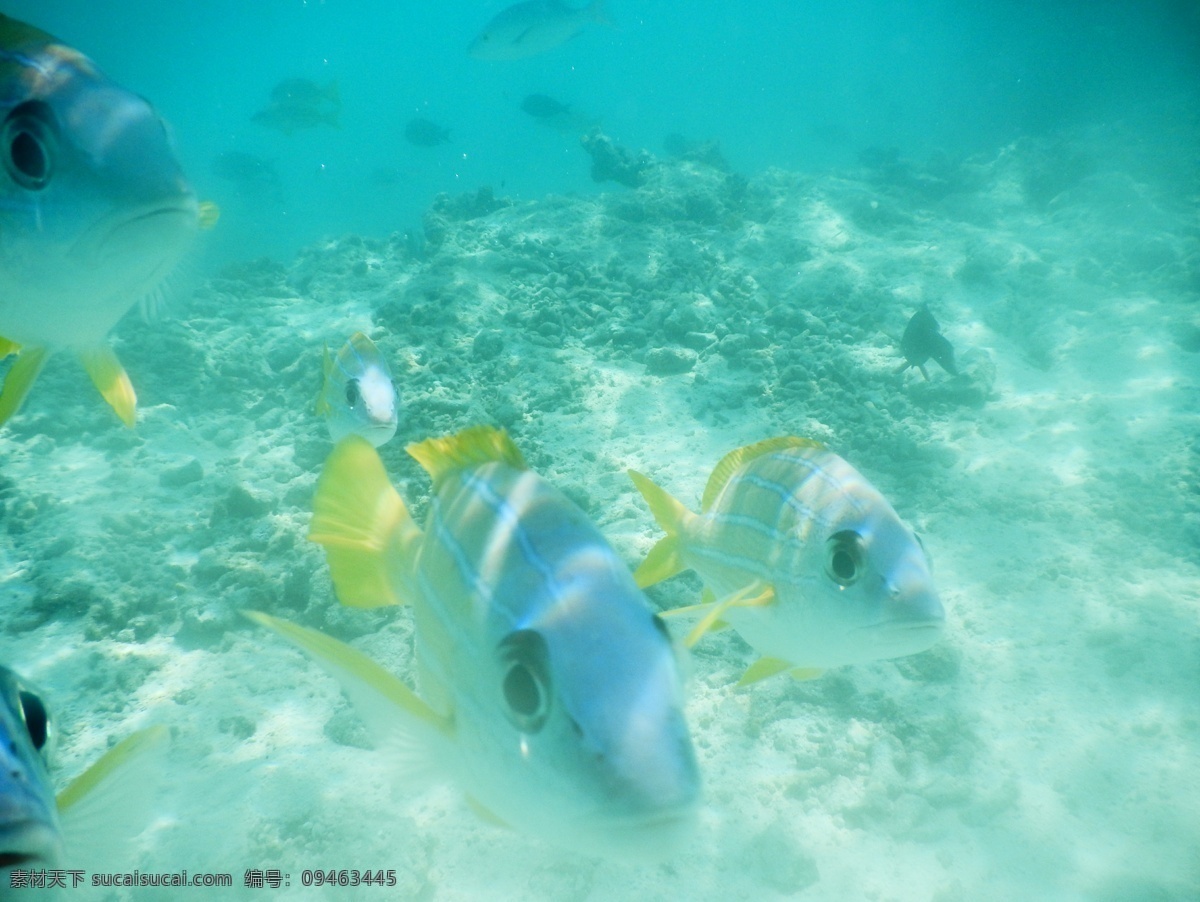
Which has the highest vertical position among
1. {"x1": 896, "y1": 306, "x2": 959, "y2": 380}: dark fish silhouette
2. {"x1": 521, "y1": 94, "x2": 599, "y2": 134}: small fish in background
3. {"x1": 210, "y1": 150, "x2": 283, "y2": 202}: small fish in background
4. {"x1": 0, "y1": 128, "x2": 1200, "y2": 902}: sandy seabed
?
{"x1": 521, "y1": 94, "x2": 599, "y2": 134}: small fish in background

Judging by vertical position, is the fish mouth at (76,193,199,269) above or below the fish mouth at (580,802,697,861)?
above

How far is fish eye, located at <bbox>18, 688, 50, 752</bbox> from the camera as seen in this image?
3.55ft

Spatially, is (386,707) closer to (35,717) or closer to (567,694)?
(567,694)

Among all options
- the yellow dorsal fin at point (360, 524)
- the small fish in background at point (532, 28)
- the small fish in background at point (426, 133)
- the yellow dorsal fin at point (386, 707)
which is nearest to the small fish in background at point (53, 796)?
the yellow dorsal fin at point (386, 707)

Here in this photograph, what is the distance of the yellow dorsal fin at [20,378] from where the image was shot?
163 centimetres

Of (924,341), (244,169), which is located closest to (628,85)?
(244,169)

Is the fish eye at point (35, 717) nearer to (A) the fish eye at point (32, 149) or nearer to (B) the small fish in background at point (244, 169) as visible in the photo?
(A) the fish eye at point (32, 149)

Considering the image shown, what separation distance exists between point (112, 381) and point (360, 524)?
3.44 ft

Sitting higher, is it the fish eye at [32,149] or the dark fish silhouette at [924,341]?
the dark fish silhouette at [924,341]

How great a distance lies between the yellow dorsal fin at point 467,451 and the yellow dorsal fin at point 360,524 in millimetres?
131

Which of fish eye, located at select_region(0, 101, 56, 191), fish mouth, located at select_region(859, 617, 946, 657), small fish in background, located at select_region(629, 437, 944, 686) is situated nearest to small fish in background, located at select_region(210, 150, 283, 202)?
fish eye, located at select_region(0, 101, 56, 191)

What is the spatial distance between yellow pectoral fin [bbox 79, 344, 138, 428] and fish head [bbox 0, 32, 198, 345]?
24.9 inches

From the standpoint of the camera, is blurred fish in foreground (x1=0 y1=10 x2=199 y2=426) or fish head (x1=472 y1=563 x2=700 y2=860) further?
blurred fish in foreground (x1=0 y1=10 x2=199 y2=426)

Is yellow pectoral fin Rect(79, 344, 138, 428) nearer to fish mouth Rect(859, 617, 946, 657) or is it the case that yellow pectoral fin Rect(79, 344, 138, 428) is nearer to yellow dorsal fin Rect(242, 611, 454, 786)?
yellow dorsal fin Rect(242, 611, 454, 786)
